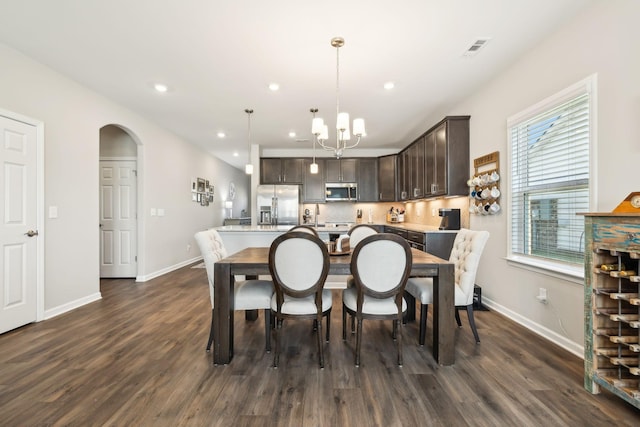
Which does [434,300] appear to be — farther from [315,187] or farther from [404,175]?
[315,187]

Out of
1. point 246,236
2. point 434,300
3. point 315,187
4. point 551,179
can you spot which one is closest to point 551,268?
point 551,179

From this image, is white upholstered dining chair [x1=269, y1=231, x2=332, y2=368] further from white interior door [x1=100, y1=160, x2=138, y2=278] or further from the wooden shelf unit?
white interior door [x1=100, y1=160, x2=138, y2=278]

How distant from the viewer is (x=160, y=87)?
12.1ft

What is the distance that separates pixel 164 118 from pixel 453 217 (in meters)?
4.69

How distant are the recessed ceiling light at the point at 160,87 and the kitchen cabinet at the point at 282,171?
3058mm

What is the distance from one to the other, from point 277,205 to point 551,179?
4.79m

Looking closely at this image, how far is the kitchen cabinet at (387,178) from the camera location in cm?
653

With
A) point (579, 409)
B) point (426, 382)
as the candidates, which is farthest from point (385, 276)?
point (579, 409)

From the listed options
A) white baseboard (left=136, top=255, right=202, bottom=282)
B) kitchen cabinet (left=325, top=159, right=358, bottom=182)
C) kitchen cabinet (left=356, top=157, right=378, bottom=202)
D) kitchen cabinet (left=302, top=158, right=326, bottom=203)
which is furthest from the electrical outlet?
white baseboard (left=136, top=255, right=202, bottom=282)

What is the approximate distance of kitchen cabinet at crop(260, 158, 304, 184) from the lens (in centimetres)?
670

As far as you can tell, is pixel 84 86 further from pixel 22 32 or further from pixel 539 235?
pixel 539 235

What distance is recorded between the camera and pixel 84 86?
3686mm

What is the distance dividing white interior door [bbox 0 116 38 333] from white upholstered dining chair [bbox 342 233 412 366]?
3217 millimetres

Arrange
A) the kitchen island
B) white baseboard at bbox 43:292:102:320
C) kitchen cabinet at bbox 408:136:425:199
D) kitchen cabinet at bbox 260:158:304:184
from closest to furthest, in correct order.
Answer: white baseboard at bbox 43:292:102:320 < the kitchen island < kitchen cabinet at bbox 408:136:425:199 < kitchen cabinet at bbox 260:158:304:184
